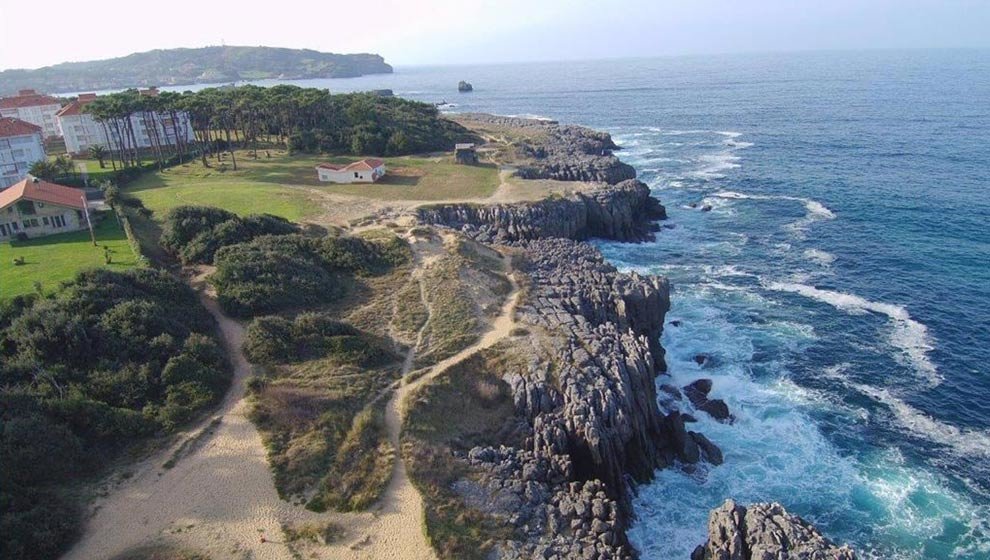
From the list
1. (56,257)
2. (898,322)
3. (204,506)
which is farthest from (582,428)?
(56,257)

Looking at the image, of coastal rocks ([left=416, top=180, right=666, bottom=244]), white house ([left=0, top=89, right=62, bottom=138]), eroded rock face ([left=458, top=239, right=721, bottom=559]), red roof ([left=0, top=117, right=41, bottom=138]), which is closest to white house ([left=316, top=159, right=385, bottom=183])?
coastal rocks ([left=416, top=180, right=666, bottom=244])

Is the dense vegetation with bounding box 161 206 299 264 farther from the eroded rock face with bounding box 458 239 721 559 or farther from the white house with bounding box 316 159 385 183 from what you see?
the eroded rock face with bounding box 458 239 721 559

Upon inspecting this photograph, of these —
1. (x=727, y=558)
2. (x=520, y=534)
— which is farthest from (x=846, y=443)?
(x=520, y=534)

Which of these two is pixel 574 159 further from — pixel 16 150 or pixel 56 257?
pixel 16 150

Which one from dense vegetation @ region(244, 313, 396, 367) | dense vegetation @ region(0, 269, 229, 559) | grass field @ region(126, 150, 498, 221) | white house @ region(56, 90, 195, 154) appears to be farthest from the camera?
white house @ region(56, 90, 195, 154)

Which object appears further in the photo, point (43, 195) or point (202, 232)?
point (43, 195)

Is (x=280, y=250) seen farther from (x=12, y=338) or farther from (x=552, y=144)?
(x=552, y=144)

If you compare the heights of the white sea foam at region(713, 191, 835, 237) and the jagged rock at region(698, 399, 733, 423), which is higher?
the white sea foam at region(713, 191, 835, 237)

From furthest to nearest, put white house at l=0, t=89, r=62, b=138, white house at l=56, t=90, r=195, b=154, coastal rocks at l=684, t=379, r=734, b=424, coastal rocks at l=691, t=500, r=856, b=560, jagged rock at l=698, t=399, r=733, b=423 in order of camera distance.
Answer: white house at l=0, t=89, r=62, b=138 < white house at l=56, t=90, r=195, b=154 < coastal rocks at l=684, t=379, r=734, b=424 < jagged rock at l=698, t=399, r=733, b=423 < coastal rocks at l=691, t=500, r=856, b=560
